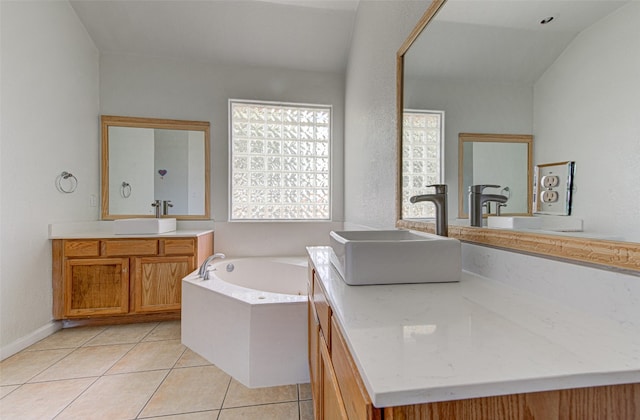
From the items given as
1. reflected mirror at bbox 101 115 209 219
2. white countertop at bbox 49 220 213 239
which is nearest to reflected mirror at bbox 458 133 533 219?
white countertop at bbox 49 220 213 239

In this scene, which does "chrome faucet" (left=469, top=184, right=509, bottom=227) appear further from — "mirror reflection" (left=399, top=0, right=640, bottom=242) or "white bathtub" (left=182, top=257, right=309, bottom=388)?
"white bathtub" (left=182, top=257, right=309, bottom=388)

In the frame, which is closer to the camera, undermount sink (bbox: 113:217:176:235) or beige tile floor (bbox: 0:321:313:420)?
beige tile floor (bbox: 0:321:313:420)

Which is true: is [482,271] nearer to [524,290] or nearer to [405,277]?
[524,290]

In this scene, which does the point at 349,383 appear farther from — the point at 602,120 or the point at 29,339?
the point at 29,339

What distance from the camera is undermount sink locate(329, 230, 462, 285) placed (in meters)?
0.90

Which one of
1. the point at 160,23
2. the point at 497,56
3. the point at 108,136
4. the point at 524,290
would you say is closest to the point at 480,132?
the point at 497,56

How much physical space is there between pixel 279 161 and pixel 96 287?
2.00 meters

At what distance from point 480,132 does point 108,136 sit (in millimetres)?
3303

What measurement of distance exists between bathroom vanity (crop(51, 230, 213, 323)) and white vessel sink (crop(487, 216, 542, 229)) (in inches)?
92.0

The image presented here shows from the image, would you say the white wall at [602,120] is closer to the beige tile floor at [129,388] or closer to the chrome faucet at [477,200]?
the chrome faucet at [477,200]

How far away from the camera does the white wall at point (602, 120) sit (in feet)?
1.96

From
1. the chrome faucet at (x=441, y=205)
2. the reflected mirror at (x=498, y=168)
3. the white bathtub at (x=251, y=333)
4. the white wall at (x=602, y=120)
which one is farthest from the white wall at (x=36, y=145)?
the white wall at (x=602, y=120)

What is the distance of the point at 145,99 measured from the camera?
9.72ft

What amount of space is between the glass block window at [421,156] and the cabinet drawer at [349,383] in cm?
91
